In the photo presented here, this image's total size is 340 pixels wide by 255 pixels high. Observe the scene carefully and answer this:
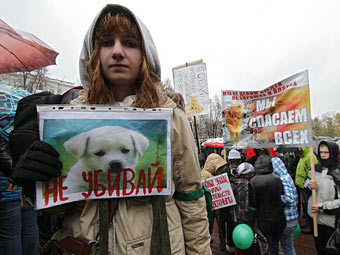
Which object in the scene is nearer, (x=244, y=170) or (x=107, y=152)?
(x=107, y=152)

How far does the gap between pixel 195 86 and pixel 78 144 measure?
4.63m

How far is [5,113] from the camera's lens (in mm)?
1984

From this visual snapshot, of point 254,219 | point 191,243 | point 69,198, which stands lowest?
point 254,219

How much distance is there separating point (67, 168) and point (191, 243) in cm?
82

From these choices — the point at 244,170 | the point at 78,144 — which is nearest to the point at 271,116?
the point at 244,170

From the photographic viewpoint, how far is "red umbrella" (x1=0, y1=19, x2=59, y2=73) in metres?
1.84

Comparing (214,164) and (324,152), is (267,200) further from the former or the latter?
(324,152)

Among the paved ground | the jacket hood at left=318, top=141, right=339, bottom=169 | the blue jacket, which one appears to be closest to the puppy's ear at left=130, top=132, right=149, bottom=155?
the blue jacket

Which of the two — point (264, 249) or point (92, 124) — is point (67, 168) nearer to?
point (92, 124)

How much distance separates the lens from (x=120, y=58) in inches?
45.8

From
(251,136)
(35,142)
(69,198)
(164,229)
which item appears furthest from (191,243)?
(251,136)

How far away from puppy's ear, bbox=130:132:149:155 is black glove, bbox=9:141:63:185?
14.4 inches

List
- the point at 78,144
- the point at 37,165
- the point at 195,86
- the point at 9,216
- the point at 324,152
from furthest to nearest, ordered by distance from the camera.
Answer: the point at 195,86, the point at 324,152, the point at 9,216, the point at 78,144, the point at 37,165

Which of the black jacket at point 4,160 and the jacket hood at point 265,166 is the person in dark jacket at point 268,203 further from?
the black jacket at point 4,160
